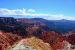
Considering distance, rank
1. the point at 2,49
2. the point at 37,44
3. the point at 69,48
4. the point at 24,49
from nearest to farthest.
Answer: the point at 24,49 < the point at 37,44 < the point at 2,49 < the point at 69,48

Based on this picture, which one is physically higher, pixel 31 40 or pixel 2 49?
pixel 31 40

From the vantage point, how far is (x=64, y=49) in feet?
54.3

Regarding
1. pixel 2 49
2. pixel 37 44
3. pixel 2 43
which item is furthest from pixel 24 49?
pixel 2 43

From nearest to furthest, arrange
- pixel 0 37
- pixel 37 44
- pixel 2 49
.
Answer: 1. pixel 37 44
2. pixel 2 49
3. pixel 0 37

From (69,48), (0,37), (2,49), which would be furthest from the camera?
(0,37)

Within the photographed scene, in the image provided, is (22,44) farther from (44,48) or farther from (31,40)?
(44,48)

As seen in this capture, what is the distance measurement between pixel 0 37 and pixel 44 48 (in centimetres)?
525

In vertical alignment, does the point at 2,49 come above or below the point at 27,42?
below

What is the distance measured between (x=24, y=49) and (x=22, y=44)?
1.76 feet

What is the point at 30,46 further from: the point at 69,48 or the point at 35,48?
the point at 69,48

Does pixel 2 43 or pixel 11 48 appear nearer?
pixel 11 48

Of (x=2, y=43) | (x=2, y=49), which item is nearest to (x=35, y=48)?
(x=2, y=49)

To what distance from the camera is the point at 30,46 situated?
511 inches

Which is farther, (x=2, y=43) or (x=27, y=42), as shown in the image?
(x=2, y=43)
